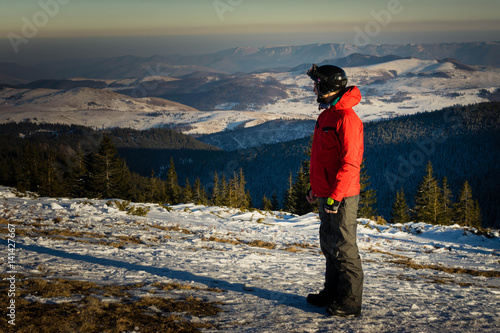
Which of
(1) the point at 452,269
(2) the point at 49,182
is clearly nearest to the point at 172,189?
(2) the point at 49,182

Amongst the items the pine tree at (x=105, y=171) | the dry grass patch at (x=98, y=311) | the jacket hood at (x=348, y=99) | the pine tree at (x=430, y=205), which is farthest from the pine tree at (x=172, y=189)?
the jacket hood at (x=348, y=99)

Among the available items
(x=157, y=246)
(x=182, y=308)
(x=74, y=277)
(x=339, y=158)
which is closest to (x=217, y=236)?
(x=157, y=246)

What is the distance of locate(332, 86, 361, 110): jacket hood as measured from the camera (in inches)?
214

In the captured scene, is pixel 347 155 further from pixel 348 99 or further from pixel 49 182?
pixel 49 182

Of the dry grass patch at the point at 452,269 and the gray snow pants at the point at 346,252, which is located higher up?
the gray snow pants at the point at 346,252

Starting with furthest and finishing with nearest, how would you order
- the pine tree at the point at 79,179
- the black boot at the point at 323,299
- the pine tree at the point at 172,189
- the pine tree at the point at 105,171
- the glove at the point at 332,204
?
1. the pine tree at the point at 172,189
2. the pine tree at the point at 79,179
3. the pine tree at the point at 105,171
4. the black boot at the point at 323,299
5. the glove at the point at 332,204

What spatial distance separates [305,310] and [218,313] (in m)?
1.43

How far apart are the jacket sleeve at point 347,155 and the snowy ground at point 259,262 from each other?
201 centimetres

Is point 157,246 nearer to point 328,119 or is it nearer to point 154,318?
point 154,318

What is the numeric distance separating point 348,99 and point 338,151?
86cm

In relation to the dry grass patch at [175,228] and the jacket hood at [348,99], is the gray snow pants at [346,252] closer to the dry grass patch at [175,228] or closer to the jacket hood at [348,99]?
the jacket hood at [348,99]

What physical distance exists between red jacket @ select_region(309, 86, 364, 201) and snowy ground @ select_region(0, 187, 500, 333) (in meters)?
2.01

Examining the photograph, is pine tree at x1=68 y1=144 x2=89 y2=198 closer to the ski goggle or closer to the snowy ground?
the snowy ground

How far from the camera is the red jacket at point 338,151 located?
5.24 meters
